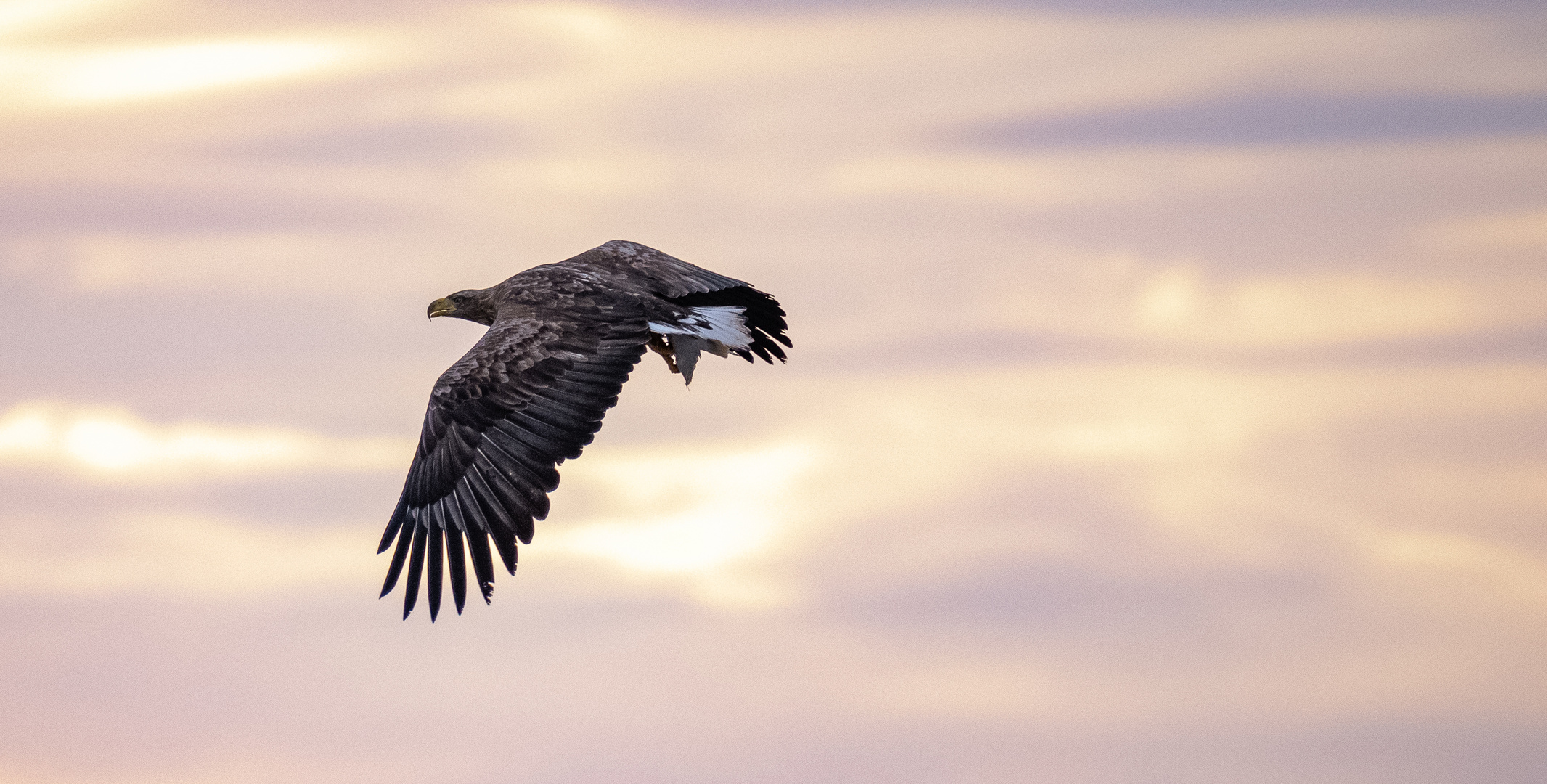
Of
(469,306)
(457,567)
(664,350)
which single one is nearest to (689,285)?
(664,350)

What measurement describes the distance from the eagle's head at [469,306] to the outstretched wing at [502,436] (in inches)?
80.6

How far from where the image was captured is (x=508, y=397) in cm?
1700

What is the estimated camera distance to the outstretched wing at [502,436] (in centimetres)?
1619

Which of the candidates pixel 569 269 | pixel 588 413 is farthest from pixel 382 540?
pixel 569 269

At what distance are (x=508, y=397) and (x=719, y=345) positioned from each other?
252cm

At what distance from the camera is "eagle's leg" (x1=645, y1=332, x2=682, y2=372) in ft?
62.3

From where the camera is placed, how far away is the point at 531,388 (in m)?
17.0

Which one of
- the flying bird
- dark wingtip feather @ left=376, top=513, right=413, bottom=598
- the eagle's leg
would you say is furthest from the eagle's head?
dark wingtip feather @ left=376, top=513, right=413, bottom=598

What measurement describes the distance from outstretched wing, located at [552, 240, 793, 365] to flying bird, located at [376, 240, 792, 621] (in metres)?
0.02

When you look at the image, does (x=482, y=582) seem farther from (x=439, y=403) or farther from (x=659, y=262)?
(x=659, y=262)

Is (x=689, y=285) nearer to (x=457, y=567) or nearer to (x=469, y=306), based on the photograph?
(x=469, y=306)

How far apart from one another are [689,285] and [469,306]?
8.61 feet

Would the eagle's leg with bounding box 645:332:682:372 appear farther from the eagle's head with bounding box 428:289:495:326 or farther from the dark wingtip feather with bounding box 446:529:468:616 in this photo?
the dark wingtip feather with bounding box 446:529:468:616

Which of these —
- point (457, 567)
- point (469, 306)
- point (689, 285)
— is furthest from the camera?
point (469, 306)
